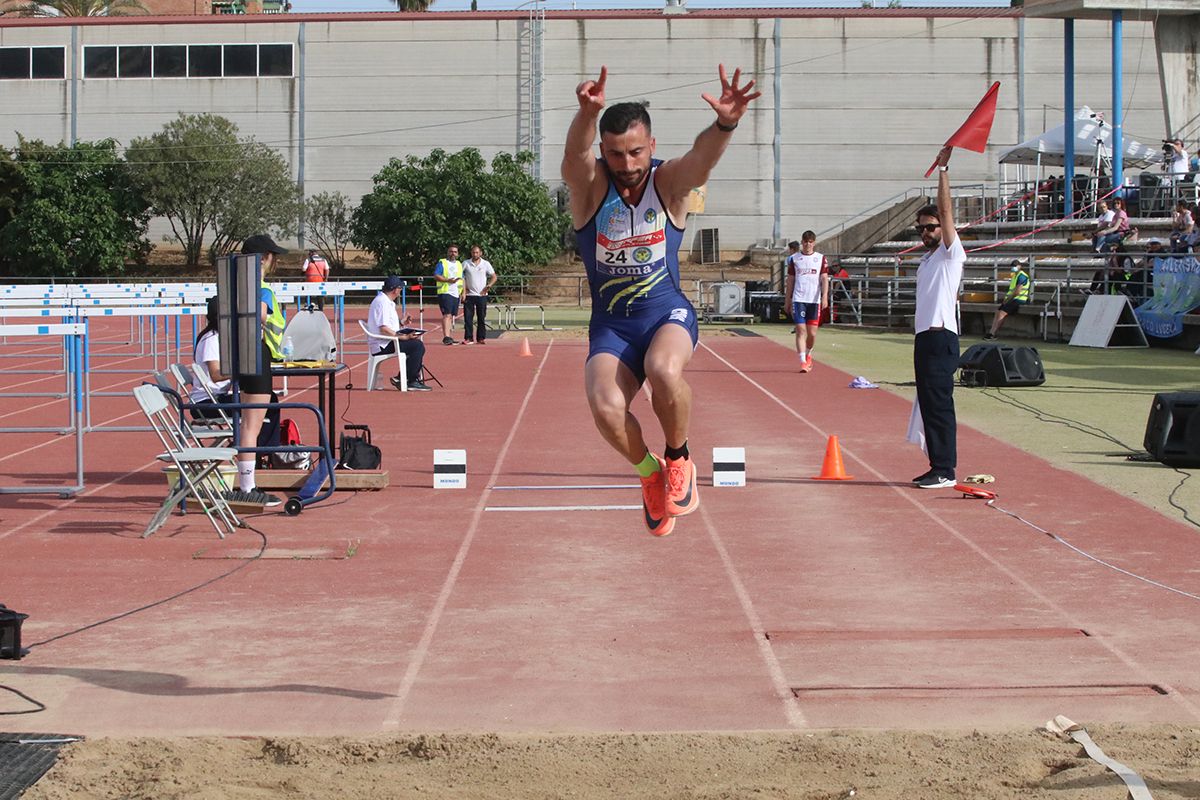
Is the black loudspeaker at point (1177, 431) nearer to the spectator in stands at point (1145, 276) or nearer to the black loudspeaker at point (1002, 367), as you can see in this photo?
the black loudspeaker at point (1002, 367)

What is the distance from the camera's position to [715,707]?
5.59 meters

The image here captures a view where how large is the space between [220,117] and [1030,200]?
3032 centimetres

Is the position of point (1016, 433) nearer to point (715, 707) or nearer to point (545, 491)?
point (545, 491)

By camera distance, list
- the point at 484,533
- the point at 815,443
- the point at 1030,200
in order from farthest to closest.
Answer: the point at 1030,200 < the point at 815,443 < the point at 484,533

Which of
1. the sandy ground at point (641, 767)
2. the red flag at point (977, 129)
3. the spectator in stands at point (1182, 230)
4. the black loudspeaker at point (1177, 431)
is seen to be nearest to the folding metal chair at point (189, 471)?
the sandy ground at point (641, 767)

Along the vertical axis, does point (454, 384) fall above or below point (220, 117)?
below

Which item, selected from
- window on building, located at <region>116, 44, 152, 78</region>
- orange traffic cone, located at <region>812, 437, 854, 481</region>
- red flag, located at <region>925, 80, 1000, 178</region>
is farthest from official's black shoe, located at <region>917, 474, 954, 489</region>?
window on building, located at <region>116, 44, 152, 78</region>

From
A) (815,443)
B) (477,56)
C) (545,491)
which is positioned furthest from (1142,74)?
(545,491)

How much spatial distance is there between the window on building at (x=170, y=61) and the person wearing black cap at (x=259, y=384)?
4633cm

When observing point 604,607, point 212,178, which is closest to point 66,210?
point 212,178

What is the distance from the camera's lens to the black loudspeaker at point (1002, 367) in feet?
57.7

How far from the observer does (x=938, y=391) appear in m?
10.5

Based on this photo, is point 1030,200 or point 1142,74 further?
point 1142,74

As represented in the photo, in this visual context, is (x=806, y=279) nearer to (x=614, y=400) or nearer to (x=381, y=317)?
(x=381, y=317)
